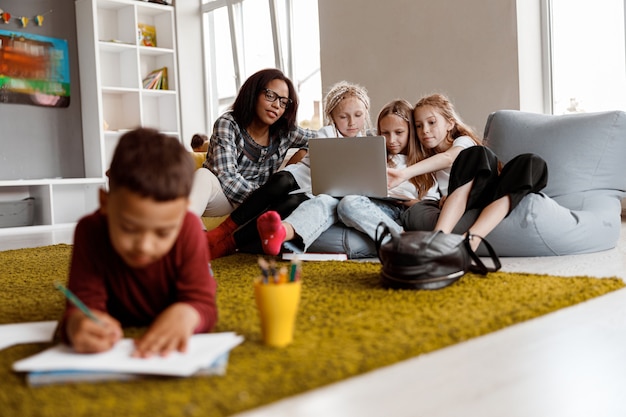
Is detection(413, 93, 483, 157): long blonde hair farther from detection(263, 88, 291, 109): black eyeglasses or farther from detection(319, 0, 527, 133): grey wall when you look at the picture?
detection(319, 0, 527, 133): grey wall

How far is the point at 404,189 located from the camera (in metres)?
2.84

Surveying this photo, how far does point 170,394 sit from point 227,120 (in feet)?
6.29

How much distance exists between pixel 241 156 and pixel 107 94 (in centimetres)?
363

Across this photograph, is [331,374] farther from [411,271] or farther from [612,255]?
[612,255]

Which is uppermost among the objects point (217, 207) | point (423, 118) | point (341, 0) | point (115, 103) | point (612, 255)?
point (341, 0)

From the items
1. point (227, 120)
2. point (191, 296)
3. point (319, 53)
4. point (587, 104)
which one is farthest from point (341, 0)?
point (191, 296)

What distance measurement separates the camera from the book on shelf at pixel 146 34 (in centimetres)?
618

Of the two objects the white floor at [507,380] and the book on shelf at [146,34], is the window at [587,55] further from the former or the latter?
the book on shelf at [146,34]

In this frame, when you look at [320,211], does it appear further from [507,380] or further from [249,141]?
[507,380]

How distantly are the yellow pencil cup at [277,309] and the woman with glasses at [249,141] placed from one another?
1423 mm

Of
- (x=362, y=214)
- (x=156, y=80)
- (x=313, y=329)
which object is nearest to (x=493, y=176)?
(x=362, y=214)

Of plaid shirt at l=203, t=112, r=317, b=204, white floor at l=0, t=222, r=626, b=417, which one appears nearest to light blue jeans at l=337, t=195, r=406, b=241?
plaid shirt at l=203, t=112, r=317, b=204

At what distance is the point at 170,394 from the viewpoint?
1044 millimetres

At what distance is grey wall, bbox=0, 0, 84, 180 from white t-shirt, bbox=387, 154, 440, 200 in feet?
12.9
